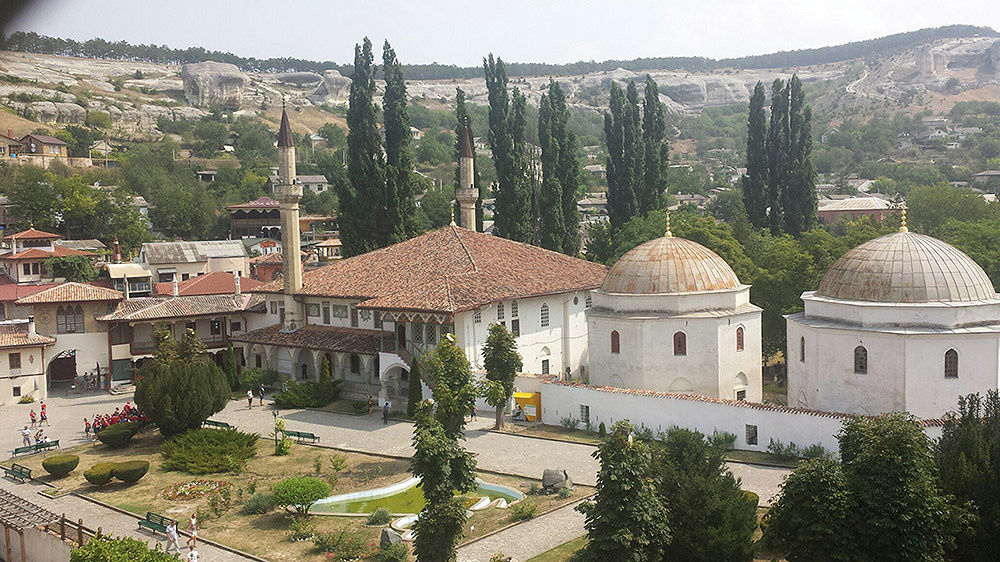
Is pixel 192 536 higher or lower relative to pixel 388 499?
higher

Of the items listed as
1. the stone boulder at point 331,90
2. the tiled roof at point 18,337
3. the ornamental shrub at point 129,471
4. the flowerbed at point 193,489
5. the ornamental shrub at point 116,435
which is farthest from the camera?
the stone boulder at point 331,90

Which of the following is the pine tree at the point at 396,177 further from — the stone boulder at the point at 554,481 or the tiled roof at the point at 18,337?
the stone boulder at the point at 554,481

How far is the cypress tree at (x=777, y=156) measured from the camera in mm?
46375

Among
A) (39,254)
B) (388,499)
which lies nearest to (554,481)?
(388,499)

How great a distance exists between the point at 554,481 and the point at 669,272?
10297 millimetres

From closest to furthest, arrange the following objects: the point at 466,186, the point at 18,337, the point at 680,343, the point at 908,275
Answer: the point at 908,275 < the point at 680,343 < the point at 18,337 < the point at 466,186

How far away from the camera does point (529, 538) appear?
18734 millimetres

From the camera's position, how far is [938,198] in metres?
53.8

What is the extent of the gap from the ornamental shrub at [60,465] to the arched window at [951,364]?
2497 centimetres

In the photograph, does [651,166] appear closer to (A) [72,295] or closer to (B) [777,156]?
(B) [777,156]

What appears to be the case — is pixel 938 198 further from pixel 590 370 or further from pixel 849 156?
pixel 849 156

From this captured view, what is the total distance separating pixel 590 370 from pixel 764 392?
24.6 feet

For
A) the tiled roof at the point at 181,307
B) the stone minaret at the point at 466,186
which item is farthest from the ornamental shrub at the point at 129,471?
the stone minaret at the point at 466,186

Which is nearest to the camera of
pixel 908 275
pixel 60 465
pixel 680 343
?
pixel 908 275
